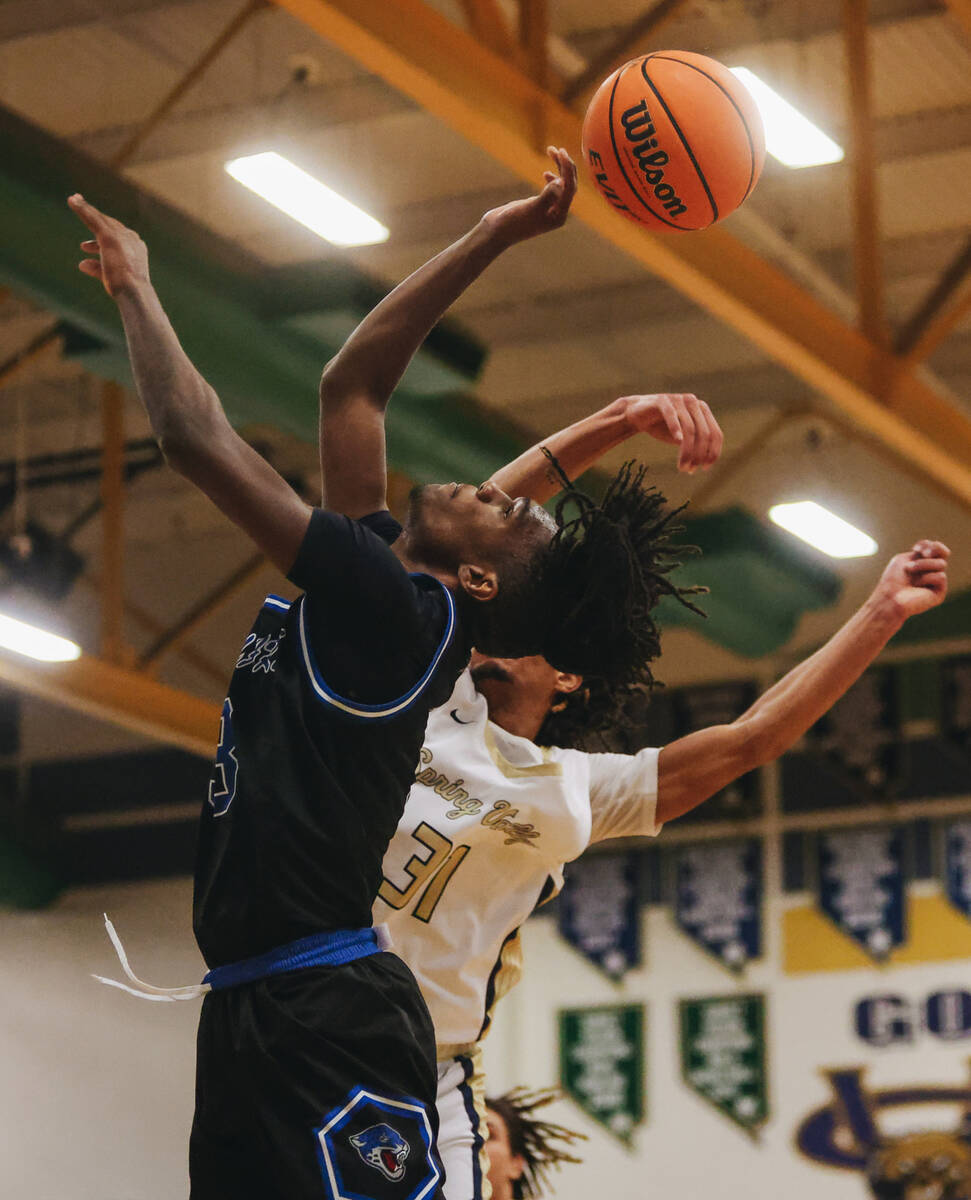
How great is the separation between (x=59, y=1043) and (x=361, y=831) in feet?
37.9

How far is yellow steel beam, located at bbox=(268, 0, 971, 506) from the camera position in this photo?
20.7 ft

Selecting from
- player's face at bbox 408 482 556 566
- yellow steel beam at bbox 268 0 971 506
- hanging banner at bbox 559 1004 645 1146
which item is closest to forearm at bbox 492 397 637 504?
player's face at bbox 408 482 556 566

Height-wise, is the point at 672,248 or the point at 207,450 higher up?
the point at 672,248

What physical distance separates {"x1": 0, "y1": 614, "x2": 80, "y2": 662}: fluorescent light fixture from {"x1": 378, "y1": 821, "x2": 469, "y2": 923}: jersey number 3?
16.9 feet

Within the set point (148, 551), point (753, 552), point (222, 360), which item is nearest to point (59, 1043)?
point (148, 551)

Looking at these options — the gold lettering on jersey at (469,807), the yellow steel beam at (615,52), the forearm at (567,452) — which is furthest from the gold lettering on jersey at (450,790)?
the yellow steel beam at (615,52)

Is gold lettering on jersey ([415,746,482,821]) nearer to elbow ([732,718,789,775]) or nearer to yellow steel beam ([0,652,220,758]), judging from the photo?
elbow ([732,718,789,775])

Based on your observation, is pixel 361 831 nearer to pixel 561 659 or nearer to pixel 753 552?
pixel 561 659

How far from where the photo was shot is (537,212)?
342 cm

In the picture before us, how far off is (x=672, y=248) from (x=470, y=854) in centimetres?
368

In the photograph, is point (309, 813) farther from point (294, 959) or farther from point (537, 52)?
point (537, 52)

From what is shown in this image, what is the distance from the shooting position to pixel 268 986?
3059mm

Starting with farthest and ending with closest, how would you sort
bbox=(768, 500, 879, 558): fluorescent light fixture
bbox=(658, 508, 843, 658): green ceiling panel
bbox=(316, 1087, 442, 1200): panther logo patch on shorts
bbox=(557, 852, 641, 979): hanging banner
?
bbox=(557, 852, 641, 979): hanging banner → bbox=(658, 508, 843, 658): green ceiling panel → bbox=(768, 500, 879, 558): fluorescent light fixture → bbox=(316, 1087, 442, 1200): panther logo patch on shorts

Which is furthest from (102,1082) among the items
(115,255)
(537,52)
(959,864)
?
(115,255)
